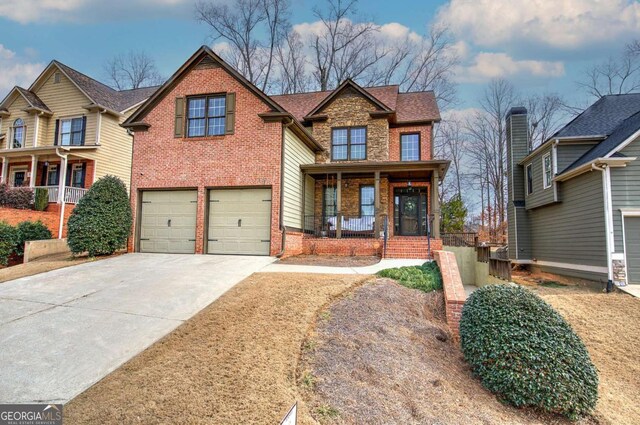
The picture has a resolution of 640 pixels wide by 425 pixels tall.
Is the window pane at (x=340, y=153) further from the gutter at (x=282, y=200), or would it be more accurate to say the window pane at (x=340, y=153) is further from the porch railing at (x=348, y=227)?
the gutter at (x=282, y=200)

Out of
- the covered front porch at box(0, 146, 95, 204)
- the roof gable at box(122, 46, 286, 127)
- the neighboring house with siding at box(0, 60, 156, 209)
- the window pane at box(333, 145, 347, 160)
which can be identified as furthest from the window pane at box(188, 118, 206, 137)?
the neighboring house with siding at box(0, 60, 156, 209)

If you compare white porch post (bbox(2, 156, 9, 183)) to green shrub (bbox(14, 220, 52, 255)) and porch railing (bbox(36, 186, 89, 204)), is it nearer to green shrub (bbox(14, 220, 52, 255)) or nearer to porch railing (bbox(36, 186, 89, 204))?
porch railing (bbox(36, 186, 89, 204))

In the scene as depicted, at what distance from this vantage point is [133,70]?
34312 millimetres

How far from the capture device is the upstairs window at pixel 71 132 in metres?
19.7

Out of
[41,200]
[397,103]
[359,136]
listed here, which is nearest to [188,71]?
[359,136]

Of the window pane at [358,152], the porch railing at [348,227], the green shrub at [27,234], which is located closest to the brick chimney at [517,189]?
the porch railing at [348,227]

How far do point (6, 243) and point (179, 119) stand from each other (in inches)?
270

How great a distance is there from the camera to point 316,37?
29.3 metres

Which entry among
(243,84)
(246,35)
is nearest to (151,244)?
(243,84)

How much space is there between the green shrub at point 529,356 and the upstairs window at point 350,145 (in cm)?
1179

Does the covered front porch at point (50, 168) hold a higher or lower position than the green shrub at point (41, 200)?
higher

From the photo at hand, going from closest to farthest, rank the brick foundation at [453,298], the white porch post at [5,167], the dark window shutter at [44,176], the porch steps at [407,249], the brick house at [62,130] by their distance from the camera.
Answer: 1. the brick foundation at [453,298]
2. the porch steps at [407,249]
3. the white porch post at [5,167]
4. the brick house at [62,130]
5. the dark window shutter at [44,176]

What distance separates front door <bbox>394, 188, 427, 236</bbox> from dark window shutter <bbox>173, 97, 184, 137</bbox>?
30.7 ft

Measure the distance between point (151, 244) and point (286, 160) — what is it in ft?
18.3
